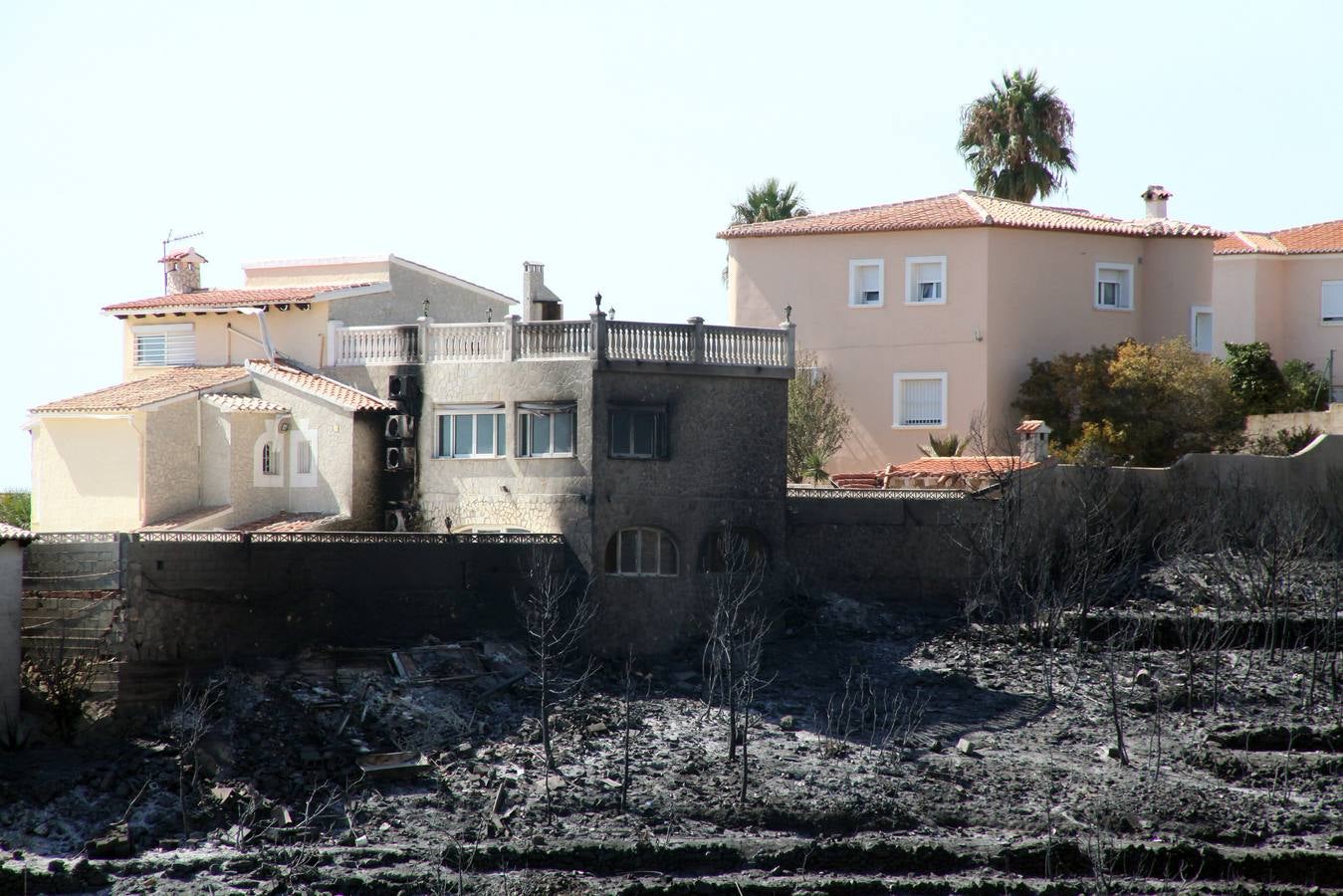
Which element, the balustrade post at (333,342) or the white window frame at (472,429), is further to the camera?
the balustrade post at (333,342)

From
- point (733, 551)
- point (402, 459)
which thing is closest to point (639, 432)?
point (733, 551)

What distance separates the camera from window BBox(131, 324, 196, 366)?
44.7m

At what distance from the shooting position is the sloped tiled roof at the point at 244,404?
133 ft

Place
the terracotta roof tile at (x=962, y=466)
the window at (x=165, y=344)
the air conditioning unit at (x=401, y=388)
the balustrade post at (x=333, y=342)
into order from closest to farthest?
the air conditioning unit at (x=401, y=388) → the terracotta roof tile at (x=962, y=466) → the balustrade post at (x=333, y=342) → the window at (x=165, y=344)

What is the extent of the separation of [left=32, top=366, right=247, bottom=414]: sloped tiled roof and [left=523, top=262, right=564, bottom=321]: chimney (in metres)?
6.67

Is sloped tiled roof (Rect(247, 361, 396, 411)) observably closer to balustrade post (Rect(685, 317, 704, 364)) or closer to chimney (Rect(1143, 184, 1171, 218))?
balustrade post (Rect(685, 317, 704, 364))

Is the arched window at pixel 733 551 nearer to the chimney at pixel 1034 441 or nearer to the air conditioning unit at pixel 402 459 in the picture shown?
the air conditioning unit at pixel 402 459

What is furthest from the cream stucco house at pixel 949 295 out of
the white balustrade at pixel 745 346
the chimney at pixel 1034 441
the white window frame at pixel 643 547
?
the white window frame at pixel 643 547

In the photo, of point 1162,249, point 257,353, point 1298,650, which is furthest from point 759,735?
point 1162,249

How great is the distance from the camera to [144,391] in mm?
42125

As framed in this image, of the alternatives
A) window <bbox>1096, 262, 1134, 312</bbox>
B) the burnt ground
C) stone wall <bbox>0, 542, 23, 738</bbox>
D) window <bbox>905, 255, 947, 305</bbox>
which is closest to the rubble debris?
the burnt ground

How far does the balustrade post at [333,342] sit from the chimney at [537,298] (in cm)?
411

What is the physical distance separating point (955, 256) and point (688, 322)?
12.0 meters

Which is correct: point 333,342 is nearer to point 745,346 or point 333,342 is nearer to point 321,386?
point 321,386
